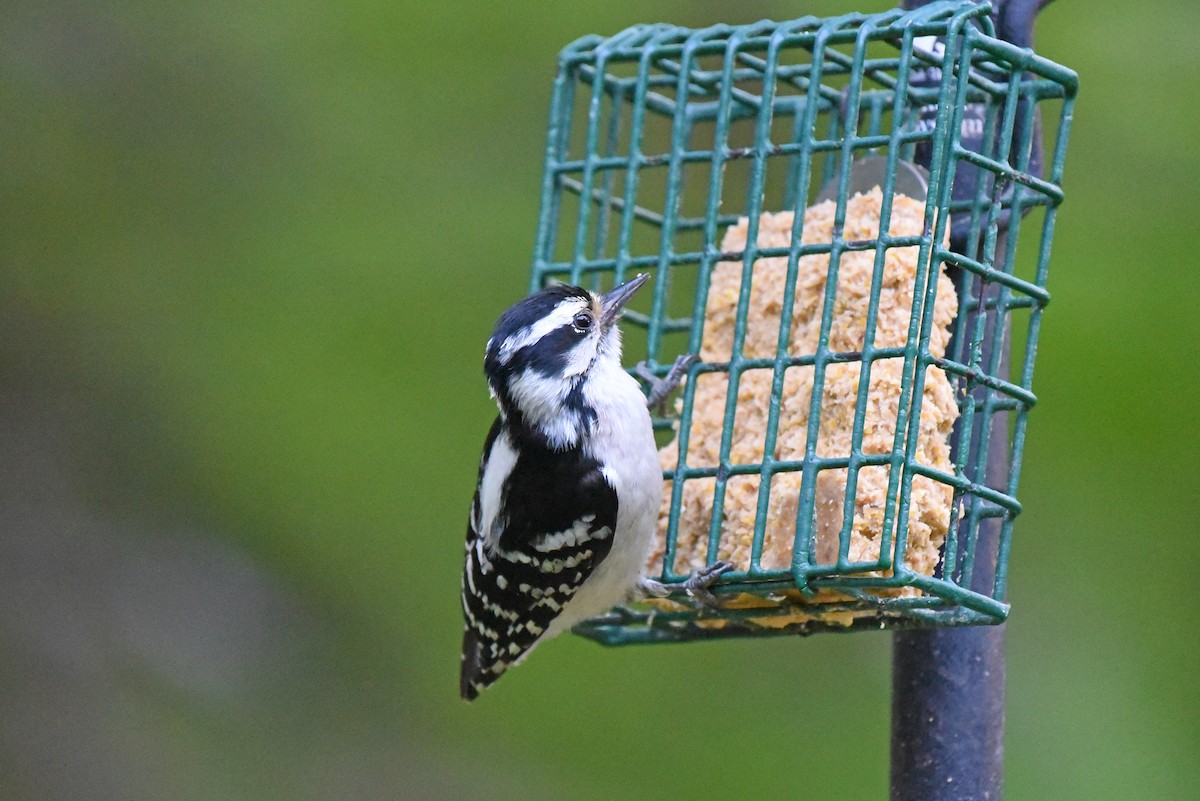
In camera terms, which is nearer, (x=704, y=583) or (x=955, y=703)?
(x=955, y=703)

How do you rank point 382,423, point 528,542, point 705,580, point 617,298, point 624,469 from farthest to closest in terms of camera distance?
point 382,423 < point 528,542 < point 617,298 < point 624,469 < point 705,580

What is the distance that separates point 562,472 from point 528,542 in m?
0.24

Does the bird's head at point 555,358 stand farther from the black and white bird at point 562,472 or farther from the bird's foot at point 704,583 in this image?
the bird's foot at point 704,583

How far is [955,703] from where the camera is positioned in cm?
408

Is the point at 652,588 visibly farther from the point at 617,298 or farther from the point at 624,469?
the point at 617,298

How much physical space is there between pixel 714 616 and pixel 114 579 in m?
3.21

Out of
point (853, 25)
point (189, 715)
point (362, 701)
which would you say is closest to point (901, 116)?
point (853, 25)

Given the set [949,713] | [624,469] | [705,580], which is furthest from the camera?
[624,469]

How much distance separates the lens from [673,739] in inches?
220

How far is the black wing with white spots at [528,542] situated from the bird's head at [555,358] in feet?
0.30

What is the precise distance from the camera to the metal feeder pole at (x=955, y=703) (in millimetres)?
4020

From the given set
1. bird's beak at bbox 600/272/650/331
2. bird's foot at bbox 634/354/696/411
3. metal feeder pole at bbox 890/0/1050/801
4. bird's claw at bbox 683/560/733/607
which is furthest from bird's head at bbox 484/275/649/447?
metal feeder pole at bbox 890/0/1050/801

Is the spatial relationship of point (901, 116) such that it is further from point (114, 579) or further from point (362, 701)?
point (114, 579)

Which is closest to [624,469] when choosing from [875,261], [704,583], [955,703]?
[704,583]
